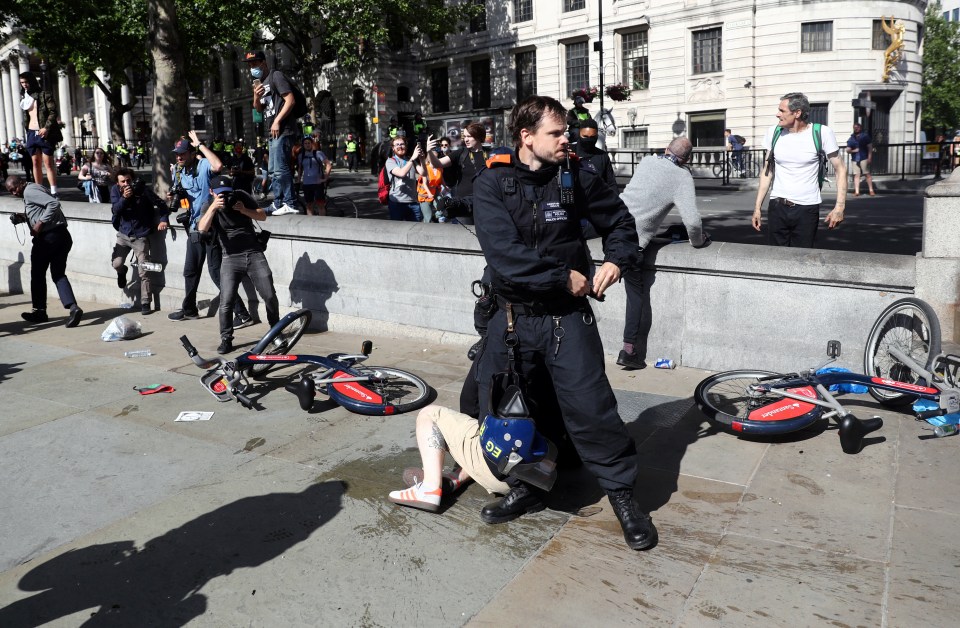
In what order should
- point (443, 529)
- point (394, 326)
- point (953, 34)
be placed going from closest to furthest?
point (443, 529) < point (394, 326) < point (953, 34)

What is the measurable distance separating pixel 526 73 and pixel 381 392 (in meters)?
44.1

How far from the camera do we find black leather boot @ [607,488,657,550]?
402cm

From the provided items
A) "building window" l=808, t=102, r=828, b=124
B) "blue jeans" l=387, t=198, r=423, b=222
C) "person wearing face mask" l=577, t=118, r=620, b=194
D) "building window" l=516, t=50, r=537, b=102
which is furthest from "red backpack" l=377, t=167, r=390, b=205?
"building window" l=516, t=50, r=537, b=102

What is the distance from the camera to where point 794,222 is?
23.6 feet

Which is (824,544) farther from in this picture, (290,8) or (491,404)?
(290,8)

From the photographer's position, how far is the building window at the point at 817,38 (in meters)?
38.7

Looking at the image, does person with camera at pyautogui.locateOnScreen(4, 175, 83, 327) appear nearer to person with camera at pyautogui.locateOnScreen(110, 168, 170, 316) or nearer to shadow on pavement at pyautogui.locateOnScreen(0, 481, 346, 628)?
person with camera at pyautogui.locateOnScreen(110, 168, 170, 316)

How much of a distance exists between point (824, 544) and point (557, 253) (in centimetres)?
192

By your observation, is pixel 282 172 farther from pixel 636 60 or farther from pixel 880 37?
pixel 880 37

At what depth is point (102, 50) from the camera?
119 feet

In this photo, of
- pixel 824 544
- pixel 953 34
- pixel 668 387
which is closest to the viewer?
pixel 824 544

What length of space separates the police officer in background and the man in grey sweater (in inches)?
109

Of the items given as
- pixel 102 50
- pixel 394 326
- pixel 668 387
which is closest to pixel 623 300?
pixel 668 387

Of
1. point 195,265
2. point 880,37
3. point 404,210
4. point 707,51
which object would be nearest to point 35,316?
point 195,265
